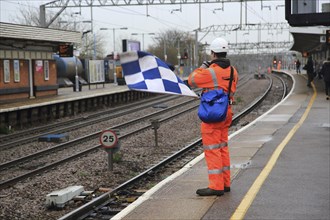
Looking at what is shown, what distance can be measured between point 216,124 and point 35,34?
788 inches

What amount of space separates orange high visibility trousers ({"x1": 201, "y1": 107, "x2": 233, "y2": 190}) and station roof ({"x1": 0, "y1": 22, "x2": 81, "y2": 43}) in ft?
56.2

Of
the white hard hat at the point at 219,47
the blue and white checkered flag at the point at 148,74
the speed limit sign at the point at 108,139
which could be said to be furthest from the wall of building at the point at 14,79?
the blue and white checkered flag at the point at 148,74

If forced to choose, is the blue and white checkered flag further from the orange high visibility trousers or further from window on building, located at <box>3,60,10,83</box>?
window on building, located at <box>3,60,10,83</box>

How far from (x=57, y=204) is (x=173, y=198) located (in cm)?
215

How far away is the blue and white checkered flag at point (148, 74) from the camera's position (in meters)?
5.20

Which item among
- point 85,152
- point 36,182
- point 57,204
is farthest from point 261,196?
point 85,152

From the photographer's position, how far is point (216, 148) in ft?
20.7

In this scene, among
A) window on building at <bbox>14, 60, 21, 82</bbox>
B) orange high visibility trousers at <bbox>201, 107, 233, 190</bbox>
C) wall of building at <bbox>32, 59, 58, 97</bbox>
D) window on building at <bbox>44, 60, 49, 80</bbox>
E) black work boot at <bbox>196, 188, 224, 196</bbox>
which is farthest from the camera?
window on building at <bbox>44, 60, 49, 80</bbox>

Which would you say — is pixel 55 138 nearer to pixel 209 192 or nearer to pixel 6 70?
pixel 6 70

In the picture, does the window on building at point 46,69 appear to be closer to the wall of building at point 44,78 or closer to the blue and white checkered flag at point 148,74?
the wall of building at point 44,78

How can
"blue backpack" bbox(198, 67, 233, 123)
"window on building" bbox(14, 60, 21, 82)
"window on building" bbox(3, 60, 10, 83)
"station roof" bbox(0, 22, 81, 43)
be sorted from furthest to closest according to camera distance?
"window on building" bbox(14, 60, 21, 82) → "window on building" bbox(3, 60, 10, 83) → "station roof" bbox(0, 22, 81, 43) → "blue backpack" bbox(198, 67, 233, 123)

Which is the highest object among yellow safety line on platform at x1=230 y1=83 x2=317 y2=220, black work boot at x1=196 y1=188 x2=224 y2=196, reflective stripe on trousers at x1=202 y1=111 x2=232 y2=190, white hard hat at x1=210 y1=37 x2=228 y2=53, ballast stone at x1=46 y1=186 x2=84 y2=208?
white hard hat at x1=210 y1=37 x2=228 y2=53

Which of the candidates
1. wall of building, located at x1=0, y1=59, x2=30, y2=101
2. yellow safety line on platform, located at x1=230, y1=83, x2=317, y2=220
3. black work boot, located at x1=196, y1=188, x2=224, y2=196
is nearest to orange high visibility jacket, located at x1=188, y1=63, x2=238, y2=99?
black work boot, located at x1=196, y1=188, x2=224, y2=196

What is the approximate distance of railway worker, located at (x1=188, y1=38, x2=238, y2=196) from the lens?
20.2ft
